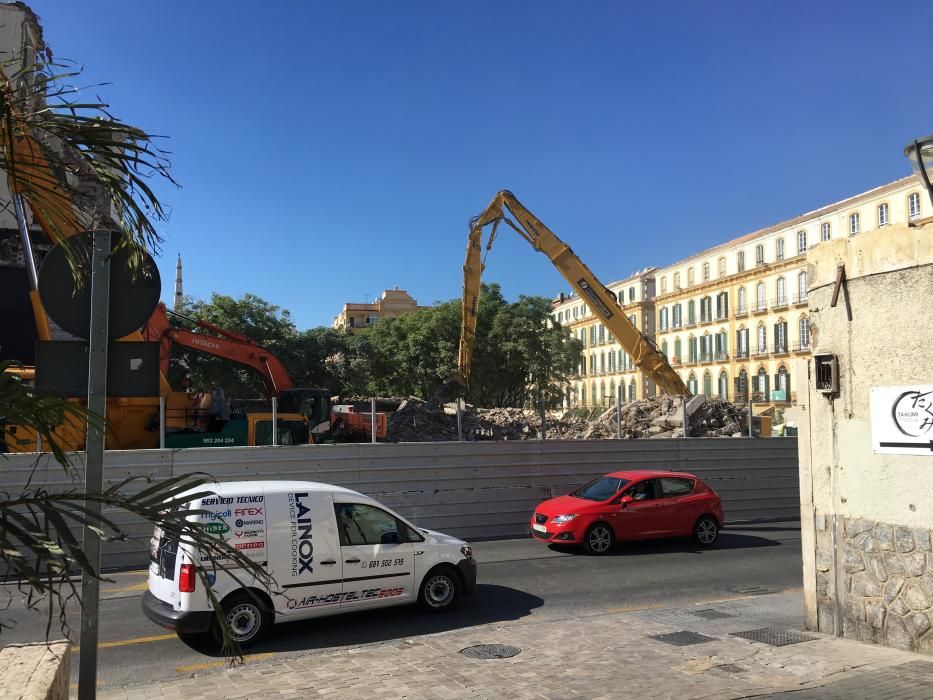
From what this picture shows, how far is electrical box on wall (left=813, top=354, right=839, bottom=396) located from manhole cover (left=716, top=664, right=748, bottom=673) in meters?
2.97

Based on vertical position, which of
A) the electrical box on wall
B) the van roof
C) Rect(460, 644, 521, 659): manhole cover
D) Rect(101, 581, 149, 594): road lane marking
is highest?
the electrical box on wall

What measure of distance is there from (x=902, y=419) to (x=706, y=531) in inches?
311

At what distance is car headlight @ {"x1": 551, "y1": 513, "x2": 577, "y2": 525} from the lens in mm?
13431

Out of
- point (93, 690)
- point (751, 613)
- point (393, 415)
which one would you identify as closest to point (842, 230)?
point (393, 415)

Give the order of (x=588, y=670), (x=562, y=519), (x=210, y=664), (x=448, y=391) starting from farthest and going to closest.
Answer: (x=448, y=391) → (x=562, y=519) → (x=210, y=664) → (x=588, y=670)

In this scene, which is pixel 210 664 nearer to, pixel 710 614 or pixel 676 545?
pixel 710 614

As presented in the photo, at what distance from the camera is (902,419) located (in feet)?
23.5

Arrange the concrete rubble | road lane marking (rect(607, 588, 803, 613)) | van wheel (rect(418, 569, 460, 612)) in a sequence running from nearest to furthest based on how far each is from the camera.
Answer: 1. van wheel (rect(418, 569, 460, 612))
2. road lane marking (rect(607, 588, 803, 613))
3. the concrete rubble

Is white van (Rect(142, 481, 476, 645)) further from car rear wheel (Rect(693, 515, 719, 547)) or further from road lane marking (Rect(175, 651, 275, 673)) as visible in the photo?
car rear wheel (Rect(693, 515, 719, 547))

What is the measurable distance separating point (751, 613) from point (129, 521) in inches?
376

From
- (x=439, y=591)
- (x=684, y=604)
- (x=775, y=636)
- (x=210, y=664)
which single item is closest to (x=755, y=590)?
(x=684, y=604)

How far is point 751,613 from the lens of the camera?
9078mm

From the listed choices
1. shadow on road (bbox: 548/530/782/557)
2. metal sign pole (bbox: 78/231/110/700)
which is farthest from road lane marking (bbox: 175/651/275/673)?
shadow on road (bbox: 548/530/782/557)

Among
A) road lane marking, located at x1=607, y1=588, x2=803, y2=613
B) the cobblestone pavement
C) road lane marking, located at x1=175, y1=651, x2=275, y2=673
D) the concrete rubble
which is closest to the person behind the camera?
the cobblestone pavement
